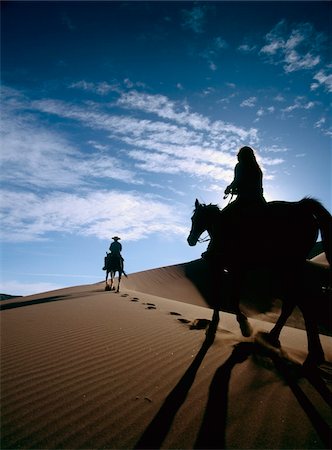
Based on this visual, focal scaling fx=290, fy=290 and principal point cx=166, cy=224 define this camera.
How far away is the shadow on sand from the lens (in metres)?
2.30

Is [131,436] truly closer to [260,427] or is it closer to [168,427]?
[168,427]

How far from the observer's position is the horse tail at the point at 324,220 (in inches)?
162

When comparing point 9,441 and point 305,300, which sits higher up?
point 305,300

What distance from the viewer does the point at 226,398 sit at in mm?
2883

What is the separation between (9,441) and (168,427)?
125cm

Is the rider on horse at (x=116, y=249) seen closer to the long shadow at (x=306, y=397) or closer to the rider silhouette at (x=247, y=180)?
the rider silhouette at (x=247, y=180)

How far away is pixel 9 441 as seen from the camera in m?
2.24

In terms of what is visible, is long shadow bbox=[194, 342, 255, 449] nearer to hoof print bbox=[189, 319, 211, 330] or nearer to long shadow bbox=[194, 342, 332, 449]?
long shadow bbox=[194, 342, 332, 449]

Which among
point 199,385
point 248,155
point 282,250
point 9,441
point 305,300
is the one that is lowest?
point 9,441

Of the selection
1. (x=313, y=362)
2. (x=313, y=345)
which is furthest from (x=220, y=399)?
(x=313, y=345)

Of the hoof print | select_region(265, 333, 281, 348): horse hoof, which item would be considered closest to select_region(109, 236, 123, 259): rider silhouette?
the hoof print

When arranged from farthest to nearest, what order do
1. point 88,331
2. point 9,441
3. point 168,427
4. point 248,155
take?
point 248,155 < point 88,331 < point 168,427 < point 9,441

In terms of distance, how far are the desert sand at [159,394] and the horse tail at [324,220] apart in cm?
164

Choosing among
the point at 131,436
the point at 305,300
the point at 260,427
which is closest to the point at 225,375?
the point at 260,427
